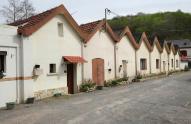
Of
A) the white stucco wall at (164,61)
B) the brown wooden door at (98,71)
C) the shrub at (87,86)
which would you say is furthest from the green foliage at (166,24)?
the shrub at (87,86)

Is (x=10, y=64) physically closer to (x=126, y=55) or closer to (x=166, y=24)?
(x=126, y=55)

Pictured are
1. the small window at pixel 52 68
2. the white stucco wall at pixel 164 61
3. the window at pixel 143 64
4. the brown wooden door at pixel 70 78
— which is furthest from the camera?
the white stucco wall at pixel 164 61

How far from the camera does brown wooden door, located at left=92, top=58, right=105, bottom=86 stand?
2450 centimetres

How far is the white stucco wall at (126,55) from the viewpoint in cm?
2888

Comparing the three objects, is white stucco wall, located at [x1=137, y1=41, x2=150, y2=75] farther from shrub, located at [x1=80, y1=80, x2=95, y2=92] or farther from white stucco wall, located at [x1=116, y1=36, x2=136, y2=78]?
shrub, located at [x1=80, y1=80, x2=95, y2=92]

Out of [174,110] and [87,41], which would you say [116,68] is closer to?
[87,41]

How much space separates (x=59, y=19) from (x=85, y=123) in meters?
10.9

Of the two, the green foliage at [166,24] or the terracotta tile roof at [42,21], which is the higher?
the green foliage at [166,24]

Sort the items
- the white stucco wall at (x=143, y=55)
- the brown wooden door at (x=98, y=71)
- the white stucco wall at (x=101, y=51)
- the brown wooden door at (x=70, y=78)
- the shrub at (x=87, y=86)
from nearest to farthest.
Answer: the brown wooden door at (x=70, y=78) → the shrub at (x=87, y=86) → the white stucco wall at (x=101, y=51) → the brown wooden door at (x=98, y=71) → the white stucco wall at (x=143, y=55)

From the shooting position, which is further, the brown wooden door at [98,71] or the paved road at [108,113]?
the brown wooden door at [98,71]

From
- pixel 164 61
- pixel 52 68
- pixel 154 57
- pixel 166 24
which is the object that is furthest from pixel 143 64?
pixel 166 24

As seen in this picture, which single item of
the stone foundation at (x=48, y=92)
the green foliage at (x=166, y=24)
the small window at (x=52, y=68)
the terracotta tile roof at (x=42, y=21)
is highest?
the green foliage at (x=166, y=24)

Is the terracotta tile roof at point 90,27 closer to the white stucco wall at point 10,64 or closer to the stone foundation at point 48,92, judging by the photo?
the stone foundation at point 48,92

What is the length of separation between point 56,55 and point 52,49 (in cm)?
57
